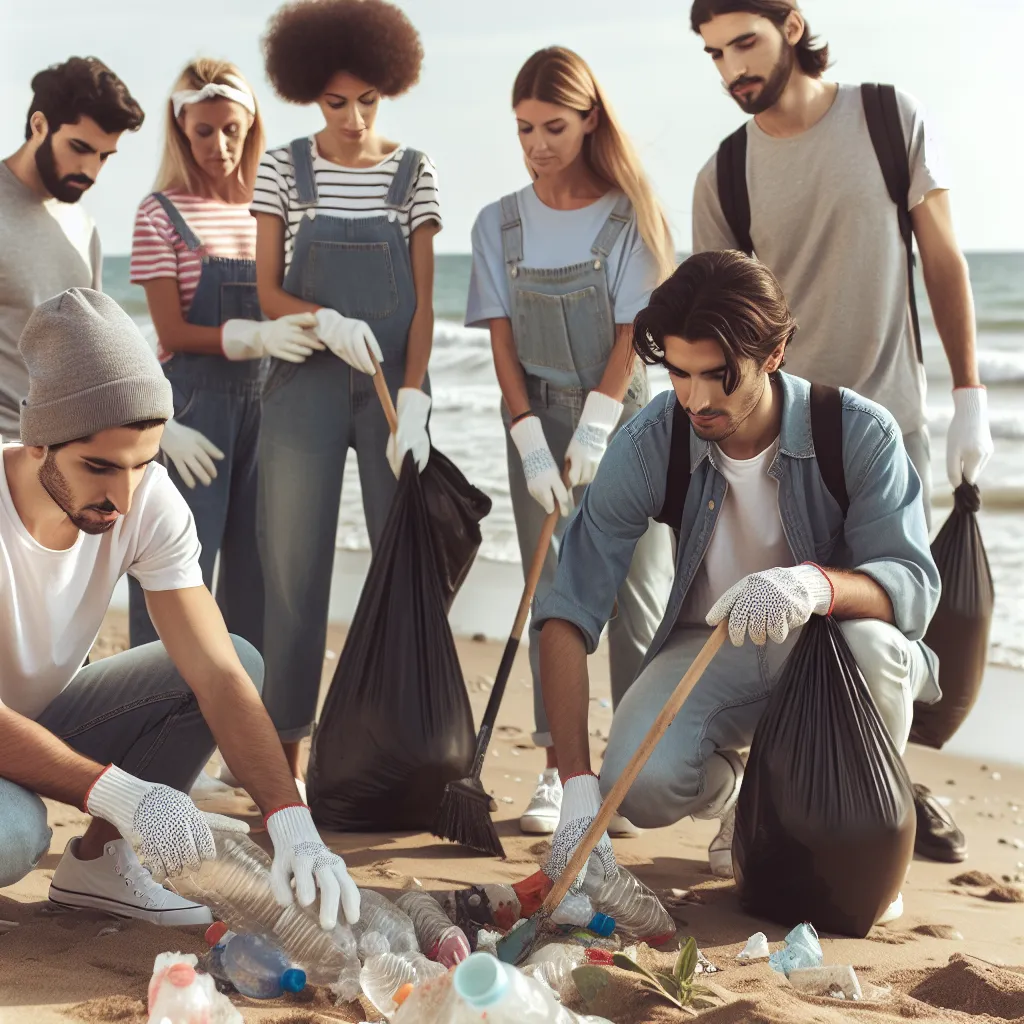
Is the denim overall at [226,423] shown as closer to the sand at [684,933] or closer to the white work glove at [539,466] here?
the sand at [684,933]

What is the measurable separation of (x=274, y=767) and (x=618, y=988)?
0.71 metres

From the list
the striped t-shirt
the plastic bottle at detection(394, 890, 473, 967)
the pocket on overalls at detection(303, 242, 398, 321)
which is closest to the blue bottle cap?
the plastic bottle at detection(394, 890, 473, 967)

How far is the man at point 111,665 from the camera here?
2.21 metres

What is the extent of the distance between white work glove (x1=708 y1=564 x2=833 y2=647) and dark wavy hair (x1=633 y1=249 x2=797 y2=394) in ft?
1.22

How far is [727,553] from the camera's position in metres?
2.81

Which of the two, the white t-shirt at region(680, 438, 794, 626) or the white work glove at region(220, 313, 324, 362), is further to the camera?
the white work glove at region(220, 313, 324, 362)

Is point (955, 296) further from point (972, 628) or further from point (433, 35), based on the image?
point (433, 35)

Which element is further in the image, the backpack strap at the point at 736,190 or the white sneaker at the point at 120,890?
the backpack strap at the point at 736,190

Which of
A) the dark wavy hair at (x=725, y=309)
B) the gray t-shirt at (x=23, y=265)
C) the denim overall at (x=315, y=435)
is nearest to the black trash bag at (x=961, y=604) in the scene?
the dark wavy hair at (x=725, y=309)

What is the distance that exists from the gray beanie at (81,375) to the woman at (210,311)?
132 cm

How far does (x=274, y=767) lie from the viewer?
7.87 ft

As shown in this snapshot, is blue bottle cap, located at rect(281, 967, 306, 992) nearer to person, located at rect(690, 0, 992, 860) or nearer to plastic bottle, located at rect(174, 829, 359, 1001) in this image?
plastic bottle, located at rect(174, 829, 359, 1001)

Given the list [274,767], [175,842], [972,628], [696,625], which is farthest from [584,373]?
[175,842]

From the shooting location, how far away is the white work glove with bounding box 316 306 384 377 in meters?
3.32
